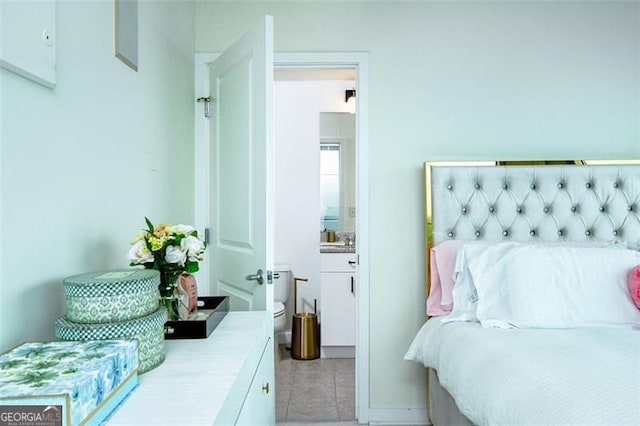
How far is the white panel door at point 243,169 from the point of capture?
161 cm

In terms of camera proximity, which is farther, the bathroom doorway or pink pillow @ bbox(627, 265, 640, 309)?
the bathroom doorway

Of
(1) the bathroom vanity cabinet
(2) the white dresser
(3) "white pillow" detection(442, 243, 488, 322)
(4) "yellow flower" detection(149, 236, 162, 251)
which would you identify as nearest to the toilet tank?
(1) the bathroom vanity cabinet

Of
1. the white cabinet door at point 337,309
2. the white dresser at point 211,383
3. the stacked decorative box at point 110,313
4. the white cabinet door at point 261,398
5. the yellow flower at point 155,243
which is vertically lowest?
the white cabinet door at point 337,309

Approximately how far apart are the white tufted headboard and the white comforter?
64 centimetres

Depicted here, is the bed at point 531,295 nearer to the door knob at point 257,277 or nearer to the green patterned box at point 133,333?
the door knob at point 257,277

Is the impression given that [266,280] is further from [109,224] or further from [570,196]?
[570,196]

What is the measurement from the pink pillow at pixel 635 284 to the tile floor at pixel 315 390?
1541mm

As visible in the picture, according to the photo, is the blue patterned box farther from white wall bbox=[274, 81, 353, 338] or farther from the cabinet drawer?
white wall bbox=[274, 81, 353, 338]

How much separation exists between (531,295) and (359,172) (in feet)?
3.54

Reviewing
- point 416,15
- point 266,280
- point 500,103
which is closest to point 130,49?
point 266,280

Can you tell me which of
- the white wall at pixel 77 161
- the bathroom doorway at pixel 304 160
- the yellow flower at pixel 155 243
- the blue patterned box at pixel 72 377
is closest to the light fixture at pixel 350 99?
the bathroom doorway at pixel 304 160

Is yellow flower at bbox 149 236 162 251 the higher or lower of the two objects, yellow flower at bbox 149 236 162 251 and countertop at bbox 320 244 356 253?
the higher

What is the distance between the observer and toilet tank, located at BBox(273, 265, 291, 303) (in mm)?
3469

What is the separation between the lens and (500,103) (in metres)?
2.26
